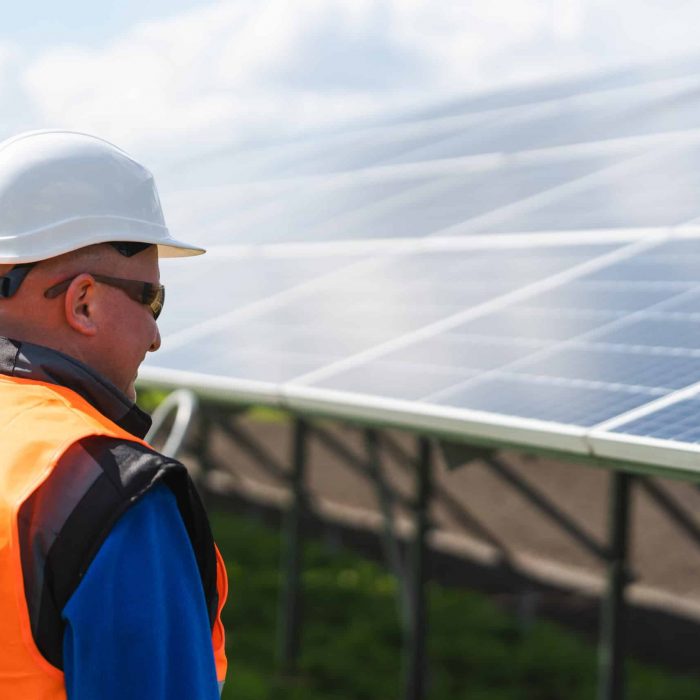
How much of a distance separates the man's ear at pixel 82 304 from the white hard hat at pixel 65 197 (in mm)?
75

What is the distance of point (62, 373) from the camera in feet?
6.75

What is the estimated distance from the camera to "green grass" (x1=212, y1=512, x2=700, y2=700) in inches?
338

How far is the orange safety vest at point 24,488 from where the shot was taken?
5.89 feet

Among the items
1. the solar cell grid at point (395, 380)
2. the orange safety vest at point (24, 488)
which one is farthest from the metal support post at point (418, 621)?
the orange safety vest at point (24, 488)

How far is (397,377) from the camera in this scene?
5.64 metres

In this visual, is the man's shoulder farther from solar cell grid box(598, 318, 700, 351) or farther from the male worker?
solar cell grid box(598, 318, 700, 351)

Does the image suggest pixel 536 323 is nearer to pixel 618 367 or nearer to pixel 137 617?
pixel 618 367

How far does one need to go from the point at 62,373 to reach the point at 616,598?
5.04m

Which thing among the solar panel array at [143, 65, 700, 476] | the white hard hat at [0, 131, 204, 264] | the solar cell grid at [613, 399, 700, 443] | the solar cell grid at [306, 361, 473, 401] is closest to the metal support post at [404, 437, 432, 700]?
the solar panel array at [143, 65, 700, 476]

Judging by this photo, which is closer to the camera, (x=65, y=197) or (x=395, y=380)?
(x=65, y=197)

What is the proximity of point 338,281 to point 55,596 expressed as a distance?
6.17m

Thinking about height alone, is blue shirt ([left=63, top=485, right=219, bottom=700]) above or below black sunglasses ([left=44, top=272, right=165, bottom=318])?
below

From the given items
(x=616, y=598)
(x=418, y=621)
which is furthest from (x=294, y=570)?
(x=616, y=598)

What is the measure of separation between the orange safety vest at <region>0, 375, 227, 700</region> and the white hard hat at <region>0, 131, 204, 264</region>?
34 centimetres
